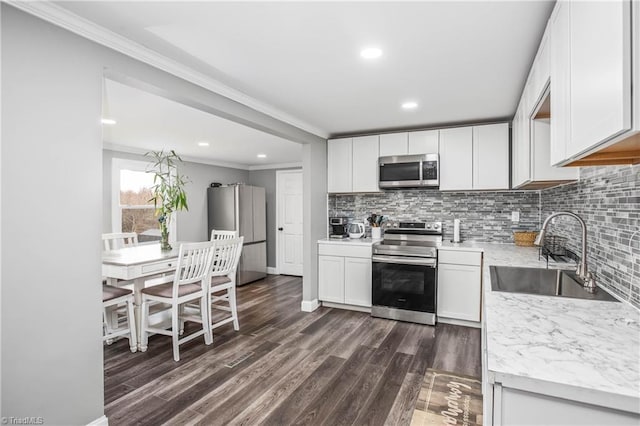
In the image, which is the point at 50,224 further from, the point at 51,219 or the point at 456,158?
the point at 456,158

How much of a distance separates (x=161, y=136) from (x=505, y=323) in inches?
170

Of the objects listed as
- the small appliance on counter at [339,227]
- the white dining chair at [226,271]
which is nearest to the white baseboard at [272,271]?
the small appliance on counter at [339,227]

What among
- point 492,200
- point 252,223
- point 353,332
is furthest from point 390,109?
point 252,223

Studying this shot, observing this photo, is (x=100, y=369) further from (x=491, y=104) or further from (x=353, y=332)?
(x=491, y=104)

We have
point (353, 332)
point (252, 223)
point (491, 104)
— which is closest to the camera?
point (491, 104)

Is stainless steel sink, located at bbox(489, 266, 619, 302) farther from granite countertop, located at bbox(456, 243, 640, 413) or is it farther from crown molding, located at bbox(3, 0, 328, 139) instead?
crown molding, located at bbox(3, 0, 328, 139)

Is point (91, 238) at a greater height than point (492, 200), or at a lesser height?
lesser

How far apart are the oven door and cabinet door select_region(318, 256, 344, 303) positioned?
1.55 feet

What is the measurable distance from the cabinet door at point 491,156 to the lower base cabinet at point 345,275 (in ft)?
4.89

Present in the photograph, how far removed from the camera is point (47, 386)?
Result: 5.45ft

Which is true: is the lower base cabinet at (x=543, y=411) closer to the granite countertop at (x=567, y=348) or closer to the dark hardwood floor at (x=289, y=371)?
the granite countertop at (x=567, y=348)

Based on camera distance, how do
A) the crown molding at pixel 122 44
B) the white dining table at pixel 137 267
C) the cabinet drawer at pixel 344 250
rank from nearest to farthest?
the crown molding at pixel 122 44, the white dining table at pixel 137 267, the cabinet drawer at pixel 344 250

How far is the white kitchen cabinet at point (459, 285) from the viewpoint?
3.59 metres

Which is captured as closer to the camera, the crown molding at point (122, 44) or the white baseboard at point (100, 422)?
the crown molding at point (122, 44)
